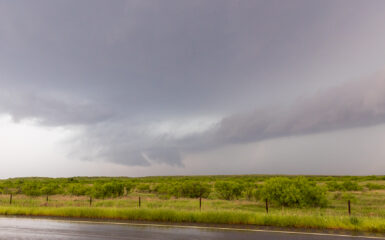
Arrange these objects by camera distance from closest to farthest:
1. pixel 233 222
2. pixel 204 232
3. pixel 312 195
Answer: pixel 204 232 < pixel 233 222 < pixel 312 195

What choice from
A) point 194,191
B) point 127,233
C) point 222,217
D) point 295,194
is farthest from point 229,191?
point 127,233

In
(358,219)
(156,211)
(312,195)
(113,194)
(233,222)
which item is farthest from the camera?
(113,194)

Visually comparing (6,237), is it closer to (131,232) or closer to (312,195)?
(131,232)

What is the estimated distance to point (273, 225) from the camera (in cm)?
1284

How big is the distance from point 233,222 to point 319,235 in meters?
4.46

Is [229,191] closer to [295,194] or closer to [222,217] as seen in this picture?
[295,194]

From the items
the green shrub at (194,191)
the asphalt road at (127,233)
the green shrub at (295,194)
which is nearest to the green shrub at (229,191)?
the green shrub at (194,191)

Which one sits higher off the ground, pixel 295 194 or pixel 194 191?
pixel 295 194

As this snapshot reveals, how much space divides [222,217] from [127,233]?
17.7 feet

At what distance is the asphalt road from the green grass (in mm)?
2135

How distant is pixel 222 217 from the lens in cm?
1404

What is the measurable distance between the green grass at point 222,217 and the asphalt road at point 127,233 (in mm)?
2135

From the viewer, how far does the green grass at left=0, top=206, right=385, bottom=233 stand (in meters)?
12.0

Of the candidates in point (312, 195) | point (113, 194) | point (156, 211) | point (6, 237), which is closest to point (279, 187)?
point (312, 195)
